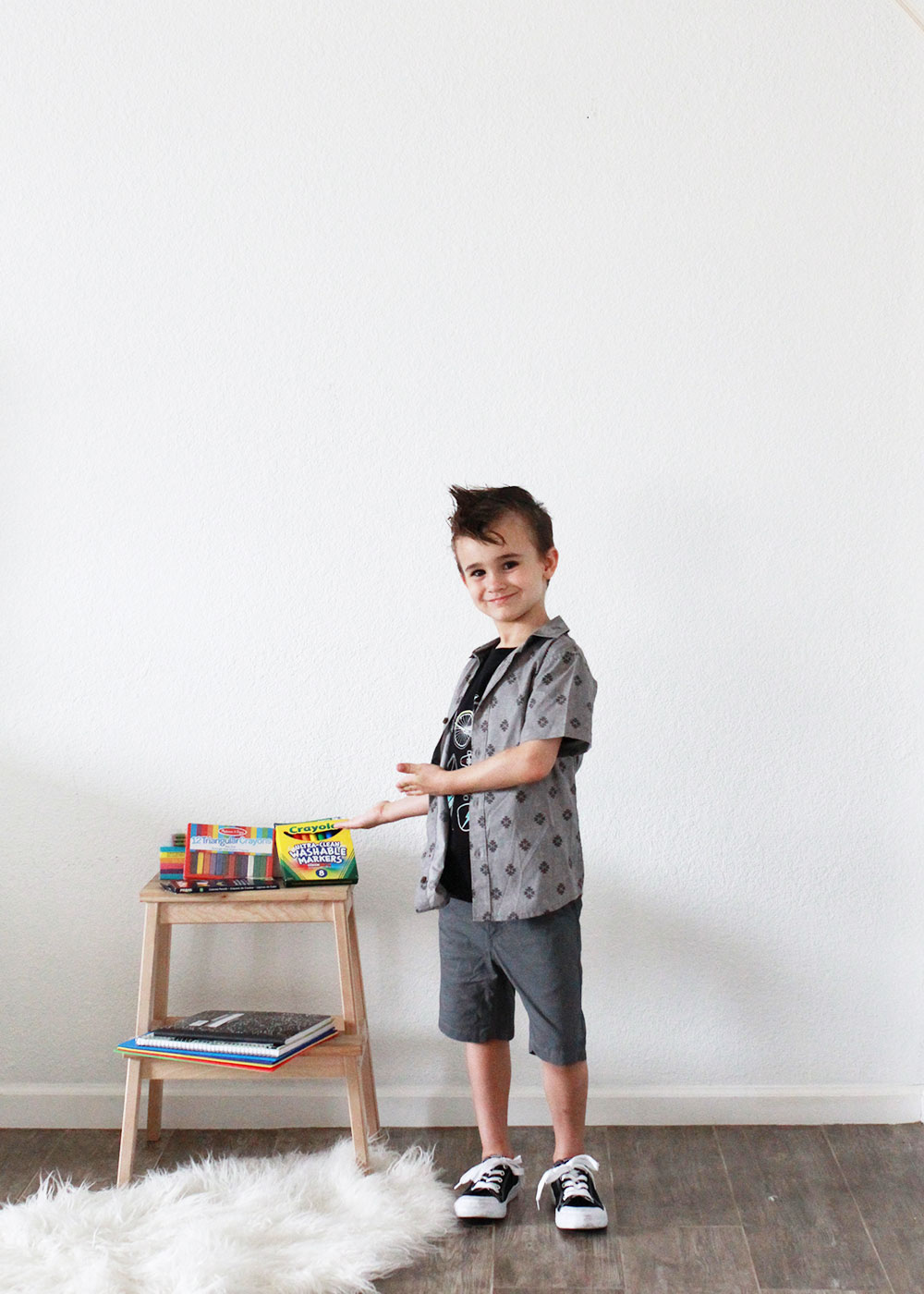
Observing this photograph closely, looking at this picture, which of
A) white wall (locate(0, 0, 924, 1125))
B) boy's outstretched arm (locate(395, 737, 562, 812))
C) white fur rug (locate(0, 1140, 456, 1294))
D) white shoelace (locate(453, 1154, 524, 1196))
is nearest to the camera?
white fur rug (locate(0, 1140, 456, 1294))

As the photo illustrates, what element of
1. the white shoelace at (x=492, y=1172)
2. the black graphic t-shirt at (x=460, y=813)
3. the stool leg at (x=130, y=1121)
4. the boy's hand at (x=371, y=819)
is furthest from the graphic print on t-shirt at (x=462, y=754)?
the stool leg at (x=130, y=1121)

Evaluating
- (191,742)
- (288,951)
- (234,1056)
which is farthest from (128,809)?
(234,1056)

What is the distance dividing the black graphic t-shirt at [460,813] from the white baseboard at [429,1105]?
52 cm

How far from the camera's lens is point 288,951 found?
2037 millimetres

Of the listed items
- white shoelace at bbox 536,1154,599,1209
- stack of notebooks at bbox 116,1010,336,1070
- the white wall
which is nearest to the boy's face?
the white wall

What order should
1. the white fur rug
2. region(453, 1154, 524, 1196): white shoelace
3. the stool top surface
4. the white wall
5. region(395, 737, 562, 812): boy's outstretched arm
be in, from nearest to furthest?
the white fur rug, region(395, 737, 562, 812): boy's outstretched arm, region(453, 1154, 524, 1196): white shoelace, the stool top surface, the white wall

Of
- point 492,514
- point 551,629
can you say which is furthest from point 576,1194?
point 492,514

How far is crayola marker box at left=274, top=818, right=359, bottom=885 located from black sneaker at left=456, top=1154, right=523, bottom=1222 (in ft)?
1.60

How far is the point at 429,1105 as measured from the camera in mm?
2010

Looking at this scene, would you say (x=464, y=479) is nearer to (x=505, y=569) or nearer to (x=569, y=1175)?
(x=505, y=569)

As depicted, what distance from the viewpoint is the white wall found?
1930 mm

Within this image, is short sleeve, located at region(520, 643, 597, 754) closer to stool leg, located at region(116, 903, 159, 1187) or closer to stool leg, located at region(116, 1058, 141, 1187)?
stool leg, located at region(116, 903, 159, 1187)

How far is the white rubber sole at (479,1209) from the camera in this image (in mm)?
1672

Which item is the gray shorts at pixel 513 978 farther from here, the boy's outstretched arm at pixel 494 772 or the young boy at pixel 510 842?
the boy's outstretched arm at pixel 494 772
